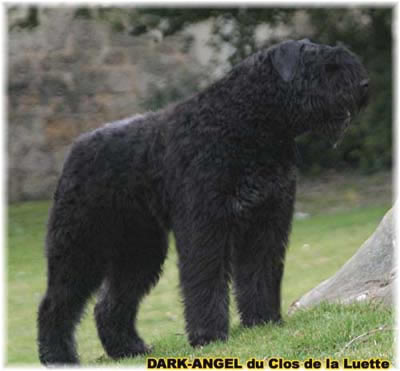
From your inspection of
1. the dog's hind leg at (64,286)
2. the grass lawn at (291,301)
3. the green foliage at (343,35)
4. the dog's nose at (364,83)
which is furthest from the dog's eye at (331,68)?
the green foliage at (343,35)

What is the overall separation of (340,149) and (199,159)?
10971 mm

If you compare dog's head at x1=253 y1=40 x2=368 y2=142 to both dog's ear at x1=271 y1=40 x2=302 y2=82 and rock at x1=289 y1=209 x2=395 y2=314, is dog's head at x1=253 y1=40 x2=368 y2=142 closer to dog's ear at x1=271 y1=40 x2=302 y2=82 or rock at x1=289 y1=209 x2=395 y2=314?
dog's ear at x1=271 y1=40 x2=302 y2=82

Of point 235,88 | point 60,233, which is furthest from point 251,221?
point 60,233

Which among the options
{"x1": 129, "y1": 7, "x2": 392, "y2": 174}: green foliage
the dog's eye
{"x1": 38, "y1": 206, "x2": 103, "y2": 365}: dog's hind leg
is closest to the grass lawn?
{"x1": 38, "y1": 206, "x2": 103, "y2": 365}: dog's hind leg

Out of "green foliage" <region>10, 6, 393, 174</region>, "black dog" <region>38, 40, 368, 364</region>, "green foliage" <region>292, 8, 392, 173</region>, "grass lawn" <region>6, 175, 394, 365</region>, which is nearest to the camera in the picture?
"grass lawn" <region>6, 175, 394, 365</region>

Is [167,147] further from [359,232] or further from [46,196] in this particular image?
[46,196]

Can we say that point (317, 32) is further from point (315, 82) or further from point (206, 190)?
point (206, 190)

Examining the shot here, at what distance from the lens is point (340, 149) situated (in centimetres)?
1650

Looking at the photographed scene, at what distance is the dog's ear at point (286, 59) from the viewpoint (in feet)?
20.0

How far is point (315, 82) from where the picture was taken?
6.08 m

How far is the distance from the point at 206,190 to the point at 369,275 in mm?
1724

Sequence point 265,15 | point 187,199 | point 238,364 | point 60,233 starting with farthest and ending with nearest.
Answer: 1. point 265,15
2. point 60,233
3. point 187,199
4. point 238,364

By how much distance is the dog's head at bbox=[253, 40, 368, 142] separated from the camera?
19.8ft

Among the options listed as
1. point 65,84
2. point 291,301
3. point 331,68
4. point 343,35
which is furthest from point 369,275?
point 65,84
